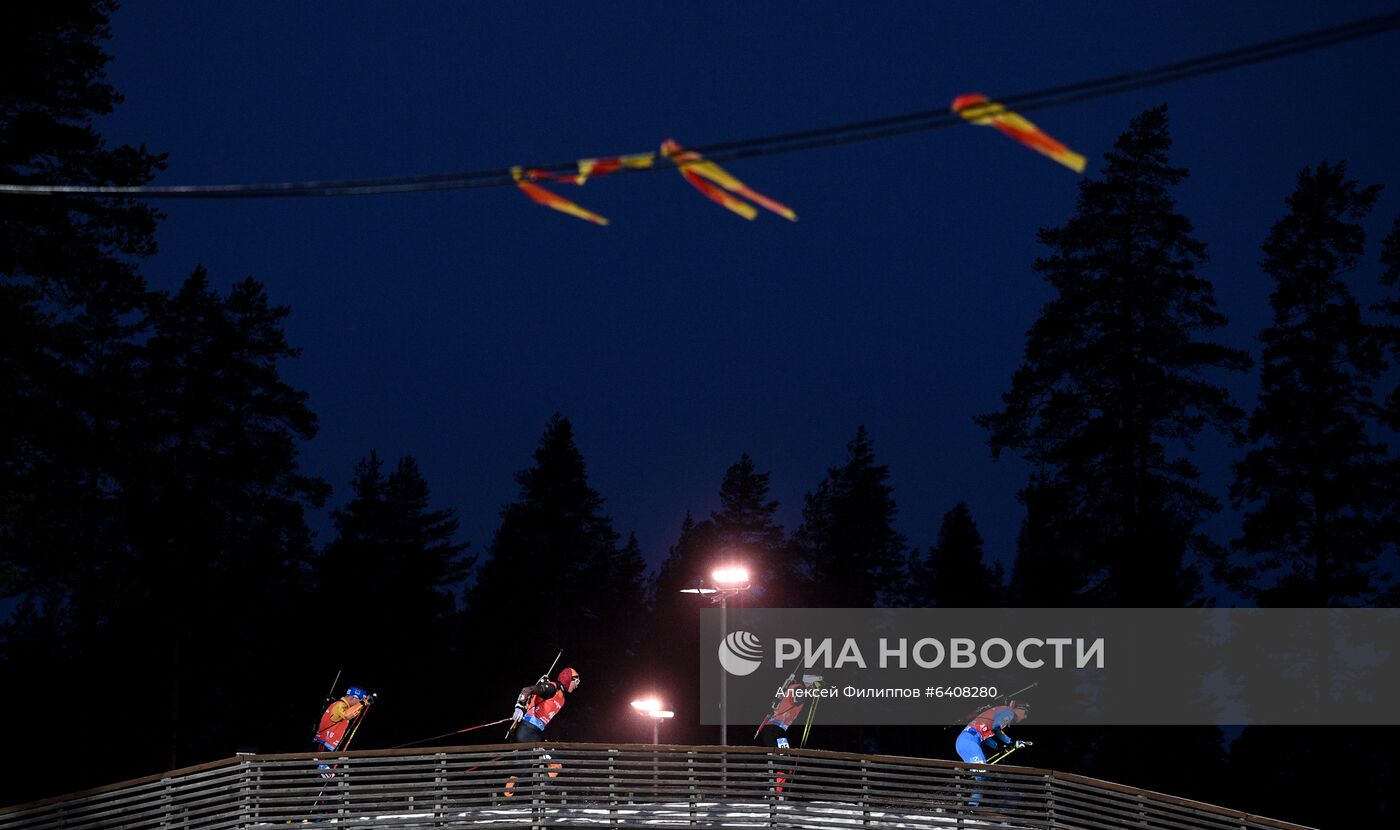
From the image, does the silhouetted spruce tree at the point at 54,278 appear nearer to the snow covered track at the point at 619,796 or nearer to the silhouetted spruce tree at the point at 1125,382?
the snow covered track at the point at 619,796

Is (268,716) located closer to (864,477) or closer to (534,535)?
(534,535)

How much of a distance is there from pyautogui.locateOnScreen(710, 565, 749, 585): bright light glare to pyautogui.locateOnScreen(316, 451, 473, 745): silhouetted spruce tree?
22.4 metres

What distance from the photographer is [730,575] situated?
20.7m

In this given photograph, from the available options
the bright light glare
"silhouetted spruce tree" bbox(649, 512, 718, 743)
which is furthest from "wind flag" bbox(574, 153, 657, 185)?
"silhouetted spruce tree" bbox(649, 512, 718, 743)

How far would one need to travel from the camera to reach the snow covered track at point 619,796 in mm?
17188

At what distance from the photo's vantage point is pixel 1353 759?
27562 millimetres

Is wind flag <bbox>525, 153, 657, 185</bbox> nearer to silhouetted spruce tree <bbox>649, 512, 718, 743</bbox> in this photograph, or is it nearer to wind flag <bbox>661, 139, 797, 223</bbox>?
wind flag <bbox>661, 139, 797, 223</bbox>

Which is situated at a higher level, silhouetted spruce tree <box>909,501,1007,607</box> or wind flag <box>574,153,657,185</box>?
silhouetted spruce tree <box>909,501,1007,607</box>

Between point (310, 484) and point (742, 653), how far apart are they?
12.4m

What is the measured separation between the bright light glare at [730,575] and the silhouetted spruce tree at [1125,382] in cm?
1135

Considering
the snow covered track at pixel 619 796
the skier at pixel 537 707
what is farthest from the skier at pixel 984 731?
the skier at pixel 537 707

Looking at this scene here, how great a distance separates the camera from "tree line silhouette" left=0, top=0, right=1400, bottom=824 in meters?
21.8

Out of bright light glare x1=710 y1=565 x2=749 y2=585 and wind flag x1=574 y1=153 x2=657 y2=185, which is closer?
wind flag x1=574 y1=153 x2=657 y2=185

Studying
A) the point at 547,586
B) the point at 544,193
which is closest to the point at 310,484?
the point at 547,586
